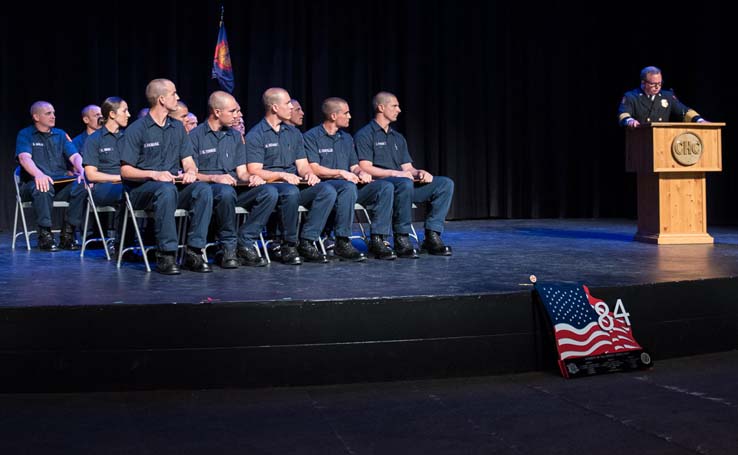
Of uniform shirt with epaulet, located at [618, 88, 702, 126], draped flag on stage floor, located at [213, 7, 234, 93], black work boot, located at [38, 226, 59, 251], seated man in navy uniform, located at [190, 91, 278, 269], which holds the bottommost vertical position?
black work boot, located at [38, 226, 59, 251]

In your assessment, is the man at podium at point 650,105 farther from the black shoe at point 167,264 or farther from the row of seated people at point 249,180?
the black shoe at point 167,264

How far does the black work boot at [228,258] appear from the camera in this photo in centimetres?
468

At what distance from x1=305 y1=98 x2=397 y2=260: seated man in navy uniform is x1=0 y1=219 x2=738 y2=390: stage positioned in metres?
0.93

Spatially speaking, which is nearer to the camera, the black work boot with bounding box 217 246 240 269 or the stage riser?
the stage riser

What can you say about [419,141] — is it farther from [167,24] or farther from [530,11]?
[167,24]

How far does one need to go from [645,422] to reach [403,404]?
83 cm

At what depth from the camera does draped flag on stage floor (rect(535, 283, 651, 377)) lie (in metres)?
3.43

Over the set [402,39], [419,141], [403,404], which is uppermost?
[402,39]

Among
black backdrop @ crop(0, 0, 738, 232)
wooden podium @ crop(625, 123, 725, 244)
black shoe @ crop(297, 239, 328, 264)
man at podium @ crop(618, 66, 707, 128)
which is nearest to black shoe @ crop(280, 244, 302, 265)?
black shoe @ crop(297, 239, 328, 264)

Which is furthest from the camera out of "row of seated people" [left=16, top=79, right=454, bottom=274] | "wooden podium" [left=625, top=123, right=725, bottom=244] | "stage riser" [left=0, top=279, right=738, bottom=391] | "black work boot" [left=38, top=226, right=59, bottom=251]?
"black work boot" [left=38, top=226, right=59, bottom=251]

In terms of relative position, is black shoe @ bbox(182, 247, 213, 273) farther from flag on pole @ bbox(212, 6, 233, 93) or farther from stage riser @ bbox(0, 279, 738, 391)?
flag on pole @ bbox(212, 6, 233, 93)

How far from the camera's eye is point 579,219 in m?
8.99

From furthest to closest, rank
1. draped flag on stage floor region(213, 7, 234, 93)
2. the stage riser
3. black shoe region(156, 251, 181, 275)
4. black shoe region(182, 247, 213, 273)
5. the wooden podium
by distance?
draped flag on stage floor region(213, 7, 234, 93), the wooden podium, black shoe region(182, 247, 213, 273), black shoe region(156, 251, 181, 275), the stage riser

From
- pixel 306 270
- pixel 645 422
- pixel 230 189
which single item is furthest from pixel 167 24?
pixel 645 422
